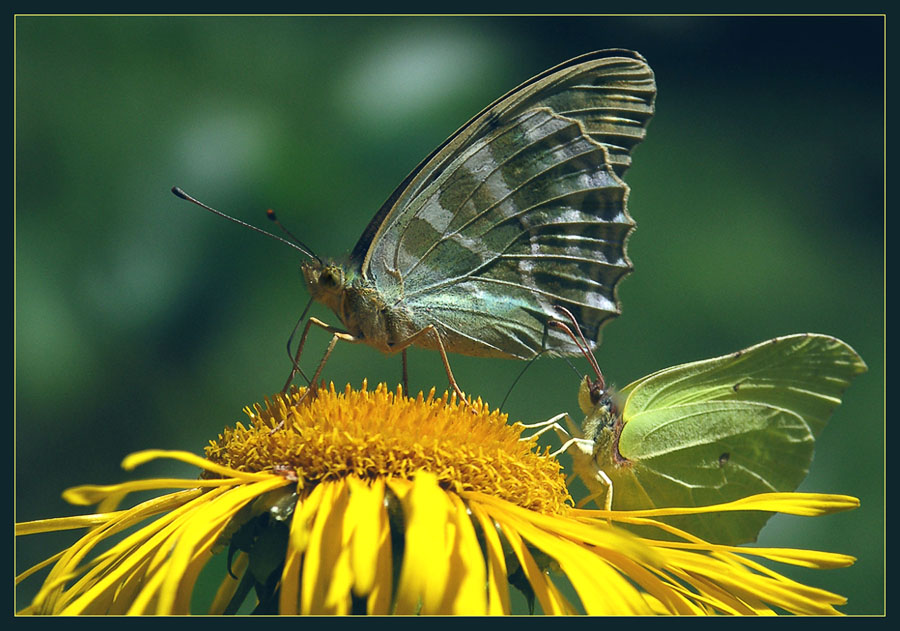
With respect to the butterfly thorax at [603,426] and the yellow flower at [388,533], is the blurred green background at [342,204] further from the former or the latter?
the yellow flower at [388,533]

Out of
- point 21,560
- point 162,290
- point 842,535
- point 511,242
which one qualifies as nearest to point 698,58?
point 511,242

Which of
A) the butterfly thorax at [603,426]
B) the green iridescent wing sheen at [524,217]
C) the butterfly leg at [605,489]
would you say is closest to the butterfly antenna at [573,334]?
the green iridescent wing sheen at [524,217]

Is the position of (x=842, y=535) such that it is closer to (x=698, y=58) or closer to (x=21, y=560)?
(x=698, y=58)

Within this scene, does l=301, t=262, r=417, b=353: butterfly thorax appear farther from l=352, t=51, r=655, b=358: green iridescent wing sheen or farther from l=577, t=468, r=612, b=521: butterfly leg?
l=577, t=468, r=612, b=521: butterfly leg

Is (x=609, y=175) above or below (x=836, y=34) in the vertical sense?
below

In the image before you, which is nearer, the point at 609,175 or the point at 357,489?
the point at 357,489

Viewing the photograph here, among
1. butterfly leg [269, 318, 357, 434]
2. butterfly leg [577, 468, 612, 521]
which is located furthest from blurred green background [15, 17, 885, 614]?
butterfly leg [577, 468, 612, 521]
